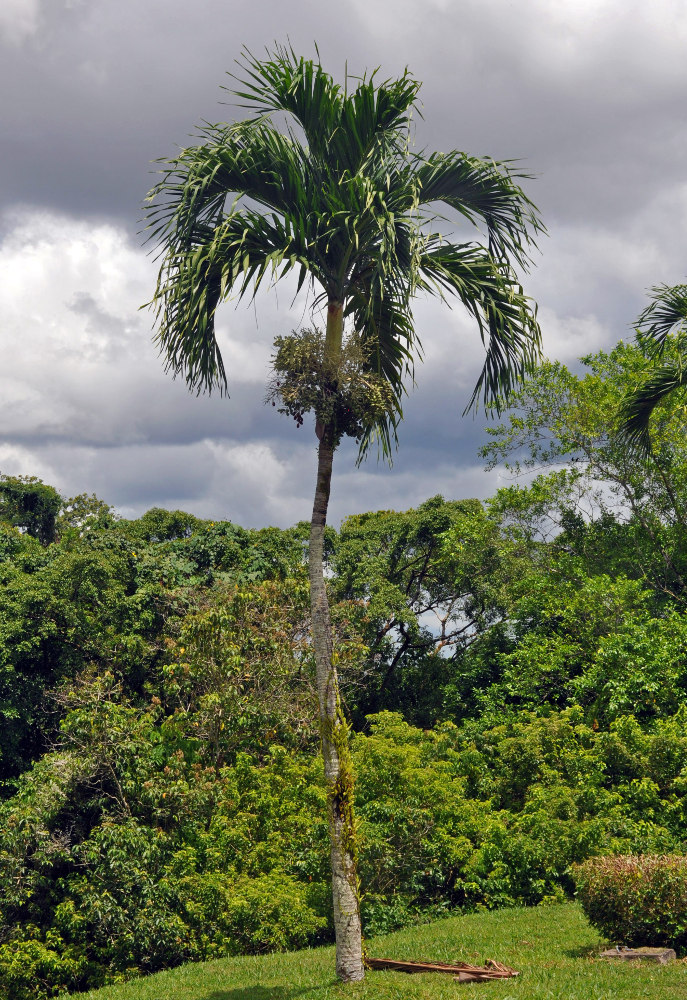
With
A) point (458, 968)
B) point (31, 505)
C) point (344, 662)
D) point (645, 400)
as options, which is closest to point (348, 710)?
point (344, 662)

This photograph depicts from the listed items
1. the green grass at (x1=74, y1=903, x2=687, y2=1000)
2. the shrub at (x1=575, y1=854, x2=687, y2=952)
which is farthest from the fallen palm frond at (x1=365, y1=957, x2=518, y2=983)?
the shrub at (x1=575, y1=854, x2=687, y2=952)

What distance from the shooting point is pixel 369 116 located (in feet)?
34.4

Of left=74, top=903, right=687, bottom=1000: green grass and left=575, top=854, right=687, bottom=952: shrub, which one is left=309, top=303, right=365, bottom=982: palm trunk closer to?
left=74, top=903, right=687, bottom=1000: green grass

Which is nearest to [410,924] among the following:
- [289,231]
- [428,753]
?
[428,753]

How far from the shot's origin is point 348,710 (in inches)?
1030

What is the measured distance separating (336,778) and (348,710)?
54.1 ft

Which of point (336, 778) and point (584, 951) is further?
point (584, 951)

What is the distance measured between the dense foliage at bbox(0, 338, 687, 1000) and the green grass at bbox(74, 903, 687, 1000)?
1718 mm

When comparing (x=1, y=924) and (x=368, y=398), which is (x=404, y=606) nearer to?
(x=1, y=924)

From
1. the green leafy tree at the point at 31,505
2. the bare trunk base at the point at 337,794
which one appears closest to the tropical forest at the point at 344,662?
the bare trunk base at the point at 337,794

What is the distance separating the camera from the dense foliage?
17.3 m

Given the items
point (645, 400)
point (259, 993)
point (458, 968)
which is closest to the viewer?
point (458, 968)

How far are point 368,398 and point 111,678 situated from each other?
1311 cm

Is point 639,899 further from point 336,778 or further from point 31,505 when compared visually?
point 31,505
